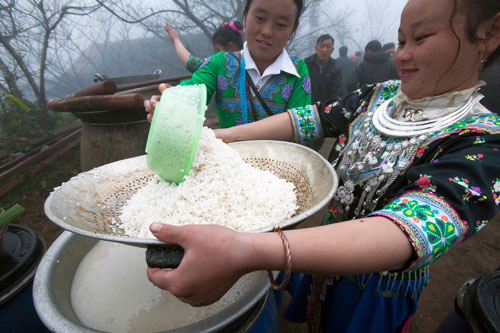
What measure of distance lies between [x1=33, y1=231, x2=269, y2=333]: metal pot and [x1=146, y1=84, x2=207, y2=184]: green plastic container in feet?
1.75

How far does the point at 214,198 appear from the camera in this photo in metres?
0.96

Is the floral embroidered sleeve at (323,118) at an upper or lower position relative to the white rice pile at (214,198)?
upper

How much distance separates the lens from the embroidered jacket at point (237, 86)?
185 cm

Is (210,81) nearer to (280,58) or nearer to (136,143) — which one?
(280,58)

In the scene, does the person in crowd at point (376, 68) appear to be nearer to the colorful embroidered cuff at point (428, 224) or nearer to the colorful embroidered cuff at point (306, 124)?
the colorful embroidered cuff at point (306, 124)

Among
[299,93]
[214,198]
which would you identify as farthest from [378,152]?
[299,93]

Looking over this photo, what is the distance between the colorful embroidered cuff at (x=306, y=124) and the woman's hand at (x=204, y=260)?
2.94 feet

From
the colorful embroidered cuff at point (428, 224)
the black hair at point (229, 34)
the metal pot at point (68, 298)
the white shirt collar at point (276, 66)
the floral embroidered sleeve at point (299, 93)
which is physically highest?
the black hair at point (229, 34)

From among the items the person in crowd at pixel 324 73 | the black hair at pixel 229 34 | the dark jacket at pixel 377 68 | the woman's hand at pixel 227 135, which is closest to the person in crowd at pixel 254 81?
the woman's hand at pixel 227 135

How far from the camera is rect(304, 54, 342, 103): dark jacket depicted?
4.48m

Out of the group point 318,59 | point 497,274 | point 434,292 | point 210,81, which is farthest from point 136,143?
point 318,59

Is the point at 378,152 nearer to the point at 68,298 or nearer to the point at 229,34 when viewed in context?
the point at 68,298

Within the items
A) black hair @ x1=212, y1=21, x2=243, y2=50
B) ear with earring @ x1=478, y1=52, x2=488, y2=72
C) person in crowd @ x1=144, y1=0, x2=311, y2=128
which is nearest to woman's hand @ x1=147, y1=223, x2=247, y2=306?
ear with earring @ x1=478, y1=52, x2=488, y2=72

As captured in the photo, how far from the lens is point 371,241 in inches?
23.4
